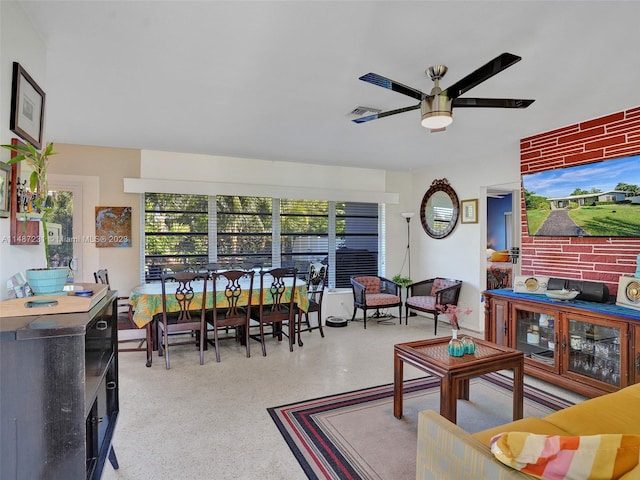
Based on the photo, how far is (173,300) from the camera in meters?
4.09

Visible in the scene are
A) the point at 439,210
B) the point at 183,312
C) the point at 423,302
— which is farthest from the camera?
the point at 439,210

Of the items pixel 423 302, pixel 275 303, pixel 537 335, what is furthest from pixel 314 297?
pixel 537 335

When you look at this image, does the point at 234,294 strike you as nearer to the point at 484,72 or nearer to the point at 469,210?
the point at 484,72

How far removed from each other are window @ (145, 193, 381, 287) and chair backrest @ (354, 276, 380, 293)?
1.18ft

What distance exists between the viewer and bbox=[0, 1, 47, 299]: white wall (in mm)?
1605

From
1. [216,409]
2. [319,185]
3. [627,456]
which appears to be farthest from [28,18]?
[319,185]

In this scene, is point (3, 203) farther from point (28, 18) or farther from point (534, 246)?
point (534, 246)

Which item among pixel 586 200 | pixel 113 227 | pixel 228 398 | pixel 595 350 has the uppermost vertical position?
pixel 586 200

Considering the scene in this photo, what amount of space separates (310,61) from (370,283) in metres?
4.25

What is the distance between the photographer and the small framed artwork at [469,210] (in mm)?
5332

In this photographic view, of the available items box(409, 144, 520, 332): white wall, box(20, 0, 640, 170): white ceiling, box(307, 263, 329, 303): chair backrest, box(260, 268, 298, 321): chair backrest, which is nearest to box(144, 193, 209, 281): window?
box(20, 0, 640, 170): white ceiling

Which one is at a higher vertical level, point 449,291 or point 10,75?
Answer: point 10,75

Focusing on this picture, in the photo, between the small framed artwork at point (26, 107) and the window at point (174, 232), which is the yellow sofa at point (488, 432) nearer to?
the small framed artwork at point (26, 107)

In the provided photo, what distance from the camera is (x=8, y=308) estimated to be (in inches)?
54.8
